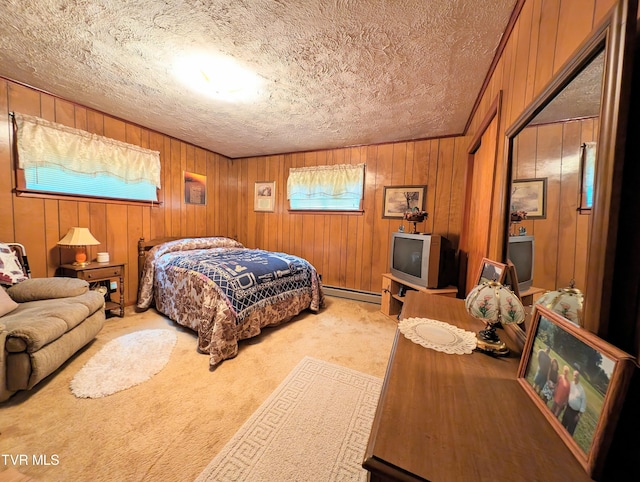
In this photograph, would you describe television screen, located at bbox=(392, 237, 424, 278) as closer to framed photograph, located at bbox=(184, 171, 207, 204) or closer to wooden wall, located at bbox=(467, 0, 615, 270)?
wooden wall, located at bbox=(467, 0, 615, 270)

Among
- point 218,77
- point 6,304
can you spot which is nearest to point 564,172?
point 218,77

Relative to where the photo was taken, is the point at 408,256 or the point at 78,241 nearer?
the point at 78,241

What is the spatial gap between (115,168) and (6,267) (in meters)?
1.45

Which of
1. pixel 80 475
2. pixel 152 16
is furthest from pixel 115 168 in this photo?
pixel 80 475

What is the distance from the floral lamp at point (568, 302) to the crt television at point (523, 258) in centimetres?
21

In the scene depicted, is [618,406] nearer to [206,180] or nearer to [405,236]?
[405,236]

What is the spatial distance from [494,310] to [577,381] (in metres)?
0.40

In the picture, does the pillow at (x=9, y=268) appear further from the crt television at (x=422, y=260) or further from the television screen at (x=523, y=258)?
the crt television at (x=422, y=260)

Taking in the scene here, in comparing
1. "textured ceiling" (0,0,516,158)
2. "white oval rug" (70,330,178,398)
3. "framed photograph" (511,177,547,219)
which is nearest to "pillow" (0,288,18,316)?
"white oval rug" (70,330,178,398)

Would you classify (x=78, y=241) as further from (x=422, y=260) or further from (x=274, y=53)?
(x=422, y=260)

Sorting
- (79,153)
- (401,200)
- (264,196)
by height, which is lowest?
(401,200)

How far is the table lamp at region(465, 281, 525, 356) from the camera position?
2.93 feet

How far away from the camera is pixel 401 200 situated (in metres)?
3.50

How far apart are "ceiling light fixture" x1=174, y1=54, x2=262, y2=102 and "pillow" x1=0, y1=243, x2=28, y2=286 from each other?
2.14 meters
